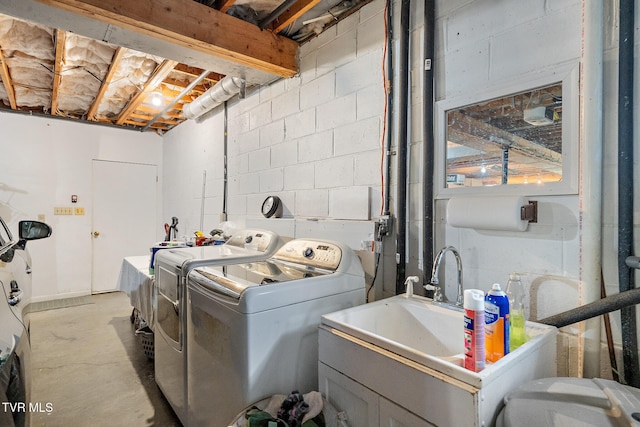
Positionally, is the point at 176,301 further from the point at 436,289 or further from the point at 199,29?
the point at 199,29

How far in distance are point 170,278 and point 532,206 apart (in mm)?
2010

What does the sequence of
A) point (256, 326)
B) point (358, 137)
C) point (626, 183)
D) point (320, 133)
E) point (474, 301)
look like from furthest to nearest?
point (320, 133) → point (358, 137) → point (256, 326) → point (626, 183) → point (474, 301)

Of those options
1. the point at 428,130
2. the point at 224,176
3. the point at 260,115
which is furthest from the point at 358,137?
the point at 224,176

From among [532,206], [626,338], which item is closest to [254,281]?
[532,206]

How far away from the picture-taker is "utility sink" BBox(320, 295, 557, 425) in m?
0.88

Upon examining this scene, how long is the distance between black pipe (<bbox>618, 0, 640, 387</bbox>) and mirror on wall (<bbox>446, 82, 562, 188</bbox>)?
182mm

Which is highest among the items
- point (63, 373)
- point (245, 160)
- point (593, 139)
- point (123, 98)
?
point (123, 98)

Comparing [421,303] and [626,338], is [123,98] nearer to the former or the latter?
[421,303]

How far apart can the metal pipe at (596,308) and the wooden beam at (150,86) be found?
315cm

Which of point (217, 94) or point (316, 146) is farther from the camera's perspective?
point (217, 94)

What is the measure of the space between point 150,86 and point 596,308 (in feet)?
12.6

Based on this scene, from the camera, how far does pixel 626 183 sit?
3.66ft

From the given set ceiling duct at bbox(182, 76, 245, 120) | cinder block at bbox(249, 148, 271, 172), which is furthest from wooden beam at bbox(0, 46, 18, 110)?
cinder block at bbox(249, 148, 271, 172)

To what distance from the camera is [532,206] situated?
1.31m
